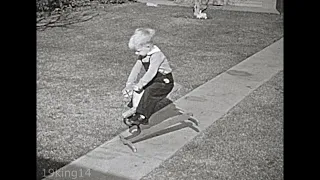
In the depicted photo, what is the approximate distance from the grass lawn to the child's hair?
0.04 m

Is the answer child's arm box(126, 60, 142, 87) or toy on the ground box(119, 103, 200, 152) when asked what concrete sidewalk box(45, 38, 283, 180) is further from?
child's arm box(126, 60, 142, 87)

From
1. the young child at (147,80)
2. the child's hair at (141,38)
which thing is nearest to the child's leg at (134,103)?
the young child at (147,80)

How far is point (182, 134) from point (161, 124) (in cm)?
6

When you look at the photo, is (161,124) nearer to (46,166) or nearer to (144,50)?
(144,50)

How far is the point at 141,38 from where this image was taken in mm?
1159

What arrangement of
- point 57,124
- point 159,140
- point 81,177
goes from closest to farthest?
point 81,177
point 159,140
point 57,124

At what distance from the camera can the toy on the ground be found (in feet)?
3.81

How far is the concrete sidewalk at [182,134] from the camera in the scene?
3.40 ft

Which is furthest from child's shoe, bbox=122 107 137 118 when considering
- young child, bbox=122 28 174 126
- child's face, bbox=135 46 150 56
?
child's face, bbox=135 46 150 56

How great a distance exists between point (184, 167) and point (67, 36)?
2.25ft
